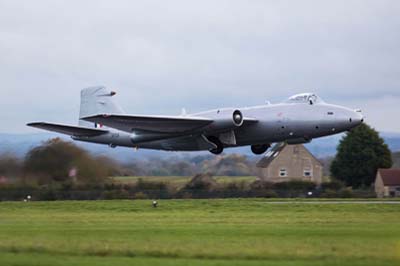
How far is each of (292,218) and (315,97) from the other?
11458mm

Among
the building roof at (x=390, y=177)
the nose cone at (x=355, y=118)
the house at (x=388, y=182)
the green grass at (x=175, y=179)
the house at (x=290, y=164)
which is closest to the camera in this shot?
the nose cone at (x=355, y=118)

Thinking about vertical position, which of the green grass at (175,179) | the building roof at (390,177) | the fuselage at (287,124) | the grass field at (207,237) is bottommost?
the grass field at (207,237)

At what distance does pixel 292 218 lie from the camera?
2481cm

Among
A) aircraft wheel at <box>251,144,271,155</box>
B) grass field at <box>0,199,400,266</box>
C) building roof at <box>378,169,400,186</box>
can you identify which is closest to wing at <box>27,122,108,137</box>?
aircraft wheel at <box>251,144,271,155</box>

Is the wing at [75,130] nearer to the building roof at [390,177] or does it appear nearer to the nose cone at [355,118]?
the nose cone at [355,118]

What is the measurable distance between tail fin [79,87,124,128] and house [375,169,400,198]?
2139 cm

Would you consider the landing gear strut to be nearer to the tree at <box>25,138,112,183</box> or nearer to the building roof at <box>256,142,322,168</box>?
the tree at <box>25,138,112,183</box>

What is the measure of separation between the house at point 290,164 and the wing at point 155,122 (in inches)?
798

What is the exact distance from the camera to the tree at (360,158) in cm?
6381

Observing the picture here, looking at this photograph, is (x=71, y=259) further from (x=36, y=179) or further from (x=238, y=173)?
(x=238, y=173)

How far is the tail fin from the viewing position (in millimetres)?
42469

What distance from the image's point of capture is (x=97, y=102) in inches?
1679

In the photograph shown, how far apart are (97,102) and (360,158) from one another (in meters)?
29.9

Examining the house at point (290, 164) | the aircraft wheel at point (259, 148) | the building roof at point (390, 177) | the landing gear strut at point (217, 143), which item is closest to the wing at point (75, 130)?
the landing gear strut at point (217, 143)
